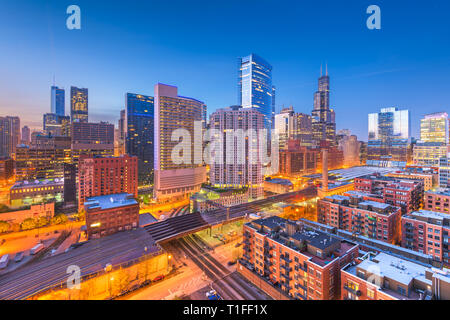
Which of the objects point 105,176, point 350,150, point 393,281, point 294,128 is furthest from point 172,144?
point 350,150

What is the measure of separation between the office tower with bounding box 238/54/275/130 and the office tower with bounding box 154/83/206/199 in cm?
3728

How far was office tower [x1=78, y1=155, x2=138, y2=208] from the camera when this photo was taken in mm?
29936

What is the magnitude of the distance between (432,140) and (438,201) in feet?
183

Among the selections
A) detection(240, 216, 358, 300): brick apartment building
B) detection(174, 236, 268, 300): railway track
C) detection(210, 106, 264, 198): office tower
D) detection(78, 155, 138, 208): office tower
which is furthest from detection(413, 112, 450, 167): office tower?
detection(78, 155, 138, 208): office tower

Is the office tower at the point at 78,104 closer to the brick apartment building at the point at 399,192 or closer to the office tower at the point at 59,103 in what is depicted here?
the office tower at the point at 59,103

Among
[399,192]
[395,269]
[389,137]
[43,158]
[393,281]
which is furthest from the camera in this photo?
[389,137]

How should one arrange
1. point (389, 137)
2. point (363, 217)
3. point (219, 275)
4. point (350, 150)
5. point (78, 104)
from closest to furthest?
1. point (219, 275)
2. point (363, 217)
3. point (78, 104)
4. point (389, 137)
5. point (350, 150)

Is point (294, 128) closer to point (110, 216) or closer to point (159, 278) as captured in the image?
point (110, 216)

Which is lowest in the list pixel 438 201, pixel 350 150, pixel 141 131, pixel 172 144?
pixel 438 201

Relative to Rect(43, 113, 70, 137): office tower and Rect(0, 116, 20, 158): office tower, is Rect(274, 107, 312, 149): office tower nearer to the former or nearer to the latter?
Rect(43, 113, 70, 137): office tower

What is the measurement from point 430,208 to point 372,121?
101 meters

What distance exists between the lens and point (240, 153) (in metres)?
46.7

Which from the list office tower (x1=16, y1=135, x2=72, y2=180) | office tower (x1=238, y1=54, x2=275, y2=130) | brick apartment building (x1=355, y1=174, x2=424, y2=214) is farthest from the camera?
office tower (x1=238, y1=54, x2=275, y2=130)
